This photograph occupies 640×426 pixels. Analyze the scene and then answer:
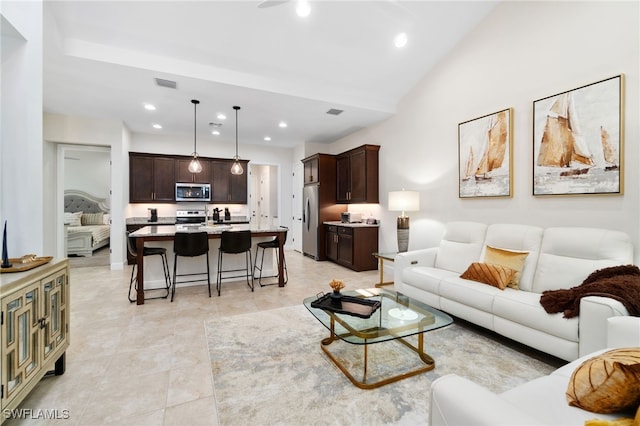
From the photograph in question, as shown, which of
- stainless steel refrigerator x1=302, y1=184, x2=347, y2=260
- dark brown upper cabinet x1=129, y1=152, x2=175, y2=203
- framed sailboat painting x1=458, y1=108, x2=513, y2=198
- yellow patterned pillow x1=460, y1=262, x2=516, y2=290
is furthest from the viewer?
stainless steel refrigerator x1=302, y1=184, x2=347, y2=260

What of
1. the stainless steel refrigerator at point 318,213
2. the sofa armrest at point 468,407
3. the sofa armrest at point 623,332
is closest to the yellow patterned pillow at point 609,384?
the sofa armrest at point 468,407

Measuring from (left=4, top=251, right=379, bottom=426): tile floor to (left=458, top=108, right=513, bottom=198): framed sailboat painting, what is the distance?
7.02 feet

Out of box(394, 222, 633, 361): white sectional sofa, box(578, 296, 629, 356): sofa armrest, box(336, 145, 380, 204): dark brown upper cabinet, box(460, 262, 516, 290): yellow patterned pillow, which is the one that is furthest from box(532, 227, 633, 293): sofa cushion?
box(336, 145, 380, 204): dark brown upper cabinet

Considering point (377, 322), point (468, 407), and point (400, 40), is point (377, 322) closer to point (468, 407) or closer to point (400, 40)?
point (468, 407)

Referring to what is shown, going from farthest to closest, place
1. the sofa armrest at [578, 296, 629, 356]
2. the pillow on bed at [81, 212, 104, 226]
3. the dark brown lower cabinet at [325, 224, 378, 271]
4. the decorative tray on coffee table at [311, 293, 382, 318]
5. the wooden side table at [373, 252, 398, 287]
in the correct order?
the pillow on bed at [81, 212, 104, 226]
the dark brown lower cabinet at [325, 224, 378, 271]
the wooden side table at [373, 252, 398, 287]
the decorative tray on coffee table at [311, 293, 382, 318]
the sofa armrest at [578, 296, 629, 356]

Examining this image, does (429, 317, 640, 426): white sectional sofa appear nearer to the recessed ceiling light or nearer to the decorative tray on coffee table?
the decorative tray on coffee table

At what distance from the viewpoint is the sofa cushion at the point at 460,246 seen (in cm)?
333

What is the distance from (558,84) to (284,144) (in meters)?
5.64

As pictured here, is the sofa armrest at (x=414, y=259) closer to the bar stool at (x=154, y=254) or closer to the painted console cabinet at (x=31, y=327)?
the bar stool at (x=154, y=254)

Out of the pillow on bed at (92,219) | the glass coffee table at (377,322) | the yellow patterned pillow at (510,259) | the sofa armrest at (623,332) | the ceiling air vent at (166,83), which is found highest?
the ceiling air vent at (166,83)

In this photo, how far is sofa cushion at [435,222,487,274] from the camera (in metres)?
3.33

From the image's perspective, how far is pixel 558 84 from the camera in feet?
9.39

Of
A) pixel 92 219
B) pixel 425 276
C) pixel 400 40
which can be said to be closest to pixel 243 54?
pixel 400 40

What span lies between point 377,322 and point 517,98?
9.83ft
